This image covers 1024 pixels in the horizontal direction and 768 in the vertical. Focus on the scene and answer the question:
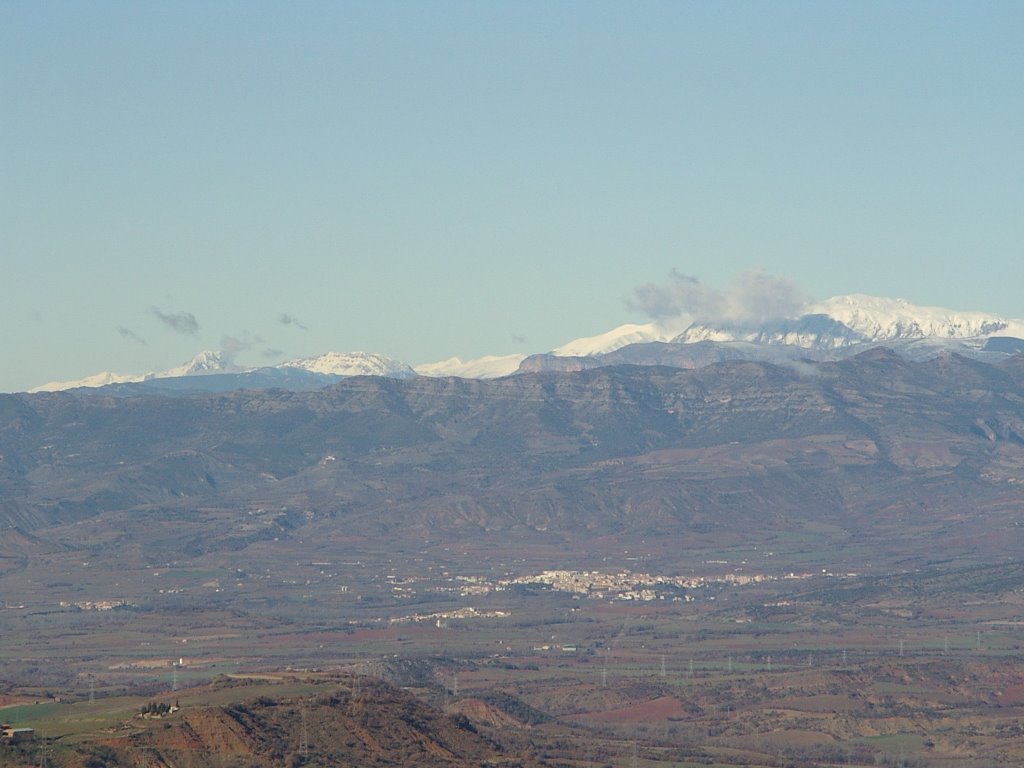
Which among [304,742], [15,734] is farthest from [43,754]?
[304,742]

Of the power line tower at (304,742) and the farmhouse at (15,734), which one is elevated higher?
the farmhouse at (15,734)

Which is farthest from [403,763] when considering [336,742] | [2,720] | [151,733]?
[2,720]

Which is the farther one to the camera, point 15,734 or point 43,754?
point 15,734

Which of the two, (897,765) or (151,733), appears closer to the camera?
(151,733)

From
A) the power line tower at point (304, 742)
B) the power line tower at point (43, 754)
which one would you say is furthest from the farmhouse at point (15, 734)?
the power line tower at point (304, 742)

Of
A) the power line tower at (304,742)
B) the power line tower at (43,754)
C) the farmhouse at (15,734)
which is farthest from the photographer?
the power line tower at (304,742)

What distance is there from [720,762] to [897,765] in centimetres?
1592

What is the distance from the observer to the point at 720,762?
6796 inches

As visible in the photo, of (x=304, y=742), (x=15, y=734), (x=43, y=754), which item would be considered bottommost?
(x=304, y=742)

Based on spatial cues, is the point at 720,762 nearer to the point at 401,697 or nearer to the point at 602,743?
the point at 602,743

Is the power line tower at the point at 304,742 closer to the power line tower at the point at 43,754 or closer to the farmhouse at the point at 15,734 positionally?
the power line tower at the point at 43,754

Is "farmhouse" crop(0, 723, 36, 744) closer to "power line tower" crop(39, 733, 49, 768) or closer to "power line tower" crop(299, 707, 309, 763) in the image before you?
"power line tower" crop(39, 733, 49, 768)

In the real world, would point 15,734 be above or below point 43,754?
above

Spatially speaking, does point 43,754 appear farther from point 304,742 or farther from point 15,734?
point 304,742
